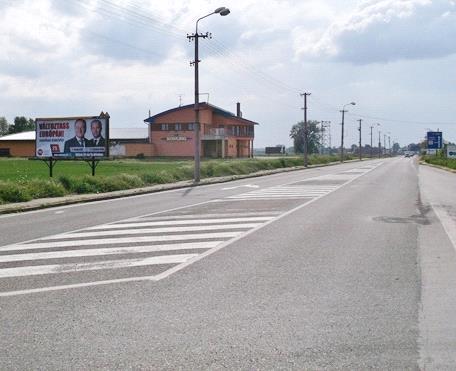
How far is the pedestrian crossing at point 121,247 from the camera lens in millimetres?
8398

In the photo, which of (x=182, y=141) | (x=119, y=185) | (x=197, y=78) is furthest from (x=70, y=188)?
(x=182, y=141)

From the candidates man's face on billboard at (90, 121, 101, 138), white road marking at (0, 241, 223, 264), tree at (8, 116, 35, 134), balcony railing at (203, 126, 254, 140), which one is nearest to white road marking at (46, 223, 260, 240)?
white road marking at (0, 241, 223, 264)

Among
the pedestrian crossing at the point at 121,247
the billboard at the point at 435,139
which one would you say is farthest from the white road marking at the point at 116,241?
the billboard at the point at 435,139

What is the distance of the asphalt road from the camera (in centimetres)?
485

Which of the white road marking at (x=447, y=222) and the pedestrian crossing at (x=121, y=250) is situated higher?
the pedestrian crossing at (x=121, y=250)

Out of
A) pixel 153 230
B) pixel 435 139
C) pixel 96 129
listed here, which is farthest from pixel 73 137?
pixel 435 139

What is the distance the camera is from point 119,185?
87.8ft

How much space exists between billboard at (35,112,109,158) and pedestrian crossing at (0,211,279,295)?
15.6 metres

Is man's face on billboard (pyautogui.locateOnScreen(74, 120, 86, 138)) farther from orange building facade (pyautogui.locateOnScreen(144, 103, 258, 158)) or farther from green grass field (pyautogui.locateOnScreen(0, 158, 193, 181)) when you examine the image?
orange building facade (pyautogui.locateOnScreen(144, 103, 258, 158))

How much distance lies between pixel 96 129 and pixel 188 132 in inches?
2279

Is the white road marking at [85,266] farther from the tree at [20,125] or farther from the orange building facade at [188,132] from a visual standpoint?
the tree at [20,125]

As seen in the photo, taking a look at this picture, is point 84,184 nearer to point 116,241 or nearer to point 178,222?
point 178,222

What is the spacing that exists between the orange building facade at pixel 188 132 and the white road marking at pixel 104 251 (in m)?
75.7

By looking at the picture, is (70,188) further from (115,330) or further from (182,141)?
(182,141)
